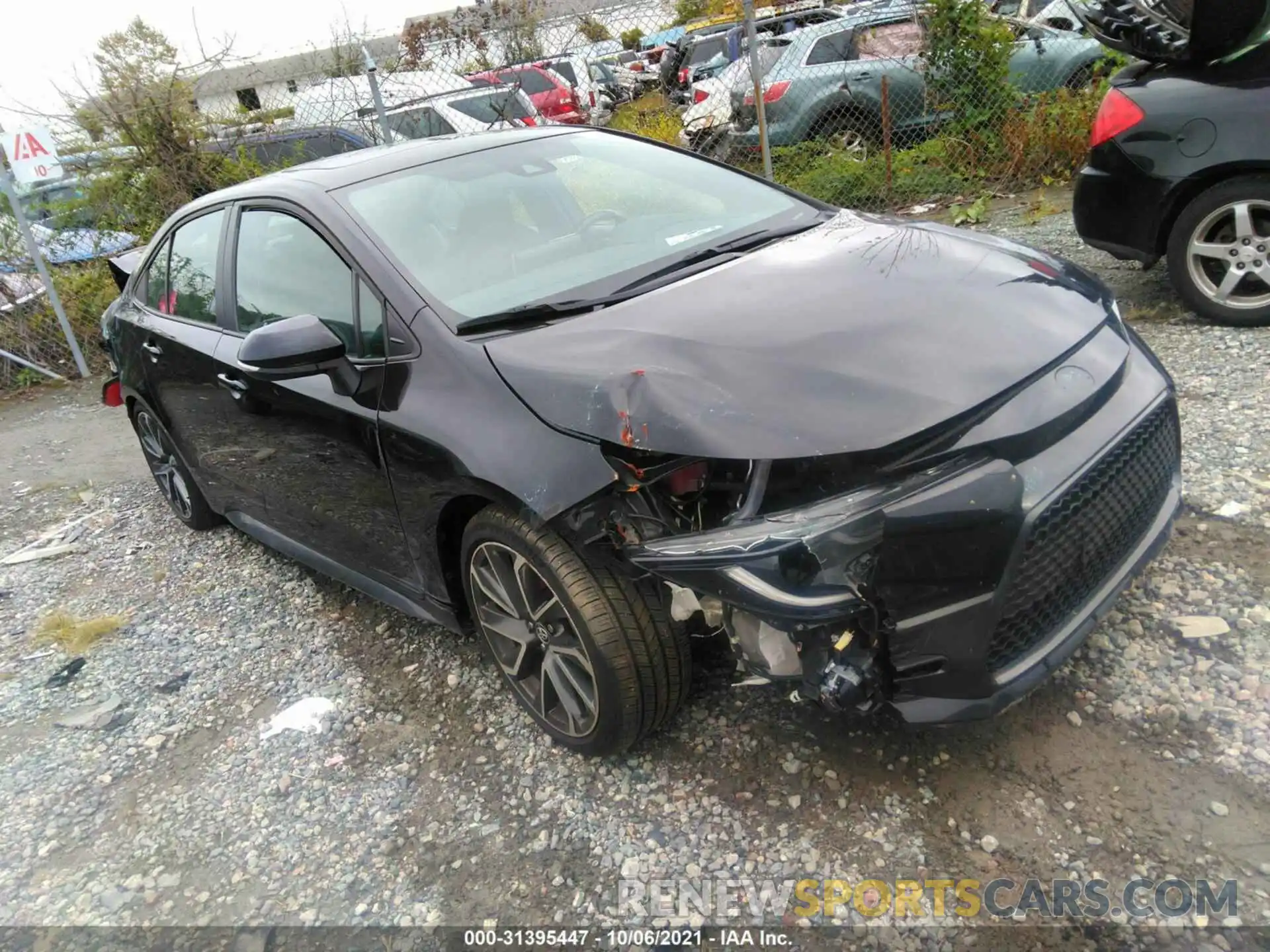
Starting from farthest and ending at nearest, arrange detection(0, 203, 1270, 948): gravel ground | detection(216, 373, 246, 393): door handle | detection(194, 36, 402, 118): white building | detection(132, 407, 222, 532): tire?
detection(194, 36, 402, 118): white building, detection(132, 407, 222, 532): tire, detection(216, 373, 246, 393): door handle, detection(0, 203, 1270, 948): gravel ground

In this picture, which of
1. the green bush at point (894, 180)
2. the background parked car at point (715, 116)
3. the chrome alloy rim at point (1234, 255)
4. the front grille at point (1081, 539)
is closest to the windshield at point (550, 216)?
the front grille at point (1081, 539)

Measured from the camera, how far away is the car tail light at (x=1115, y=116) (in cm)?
423

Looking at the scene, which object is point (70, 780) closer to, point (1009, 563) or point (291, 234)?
point (291, 234)

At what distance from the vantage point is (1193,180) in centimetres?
412

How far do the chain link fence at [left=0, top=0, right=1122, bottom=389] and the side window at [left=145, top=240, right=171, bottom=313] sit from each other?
14.1 ft

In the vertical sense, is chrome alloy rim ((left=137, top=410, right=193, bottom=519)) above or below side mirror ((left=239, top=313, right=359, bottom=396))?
below

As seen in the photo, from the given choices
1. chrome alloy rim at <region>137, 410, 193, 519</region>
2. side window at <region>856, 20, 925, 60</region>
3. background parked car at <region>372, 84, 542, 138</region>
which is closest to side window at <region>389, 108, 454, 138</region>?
background parked car at <region>372, 84, 542, 138</region>

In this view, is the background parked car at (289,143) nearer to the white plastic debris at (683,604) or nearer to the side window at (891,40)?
the side window at (891,40)

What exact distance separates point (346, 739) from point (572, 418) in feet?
4.86

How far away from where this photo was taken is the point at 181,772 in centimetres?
289

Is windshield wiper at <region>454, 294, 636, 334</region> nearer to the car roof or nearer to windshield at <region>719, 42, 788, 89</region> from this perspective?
the car roof

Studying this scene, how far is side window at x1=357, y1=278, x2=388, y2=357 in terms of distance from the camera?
2627mm

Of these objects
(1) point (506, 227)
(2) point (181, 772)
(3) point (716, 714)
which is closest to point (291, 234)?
(1) point (506, 227)

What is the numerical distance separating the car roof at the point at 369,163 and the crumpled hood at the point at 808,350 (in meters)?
1.12
